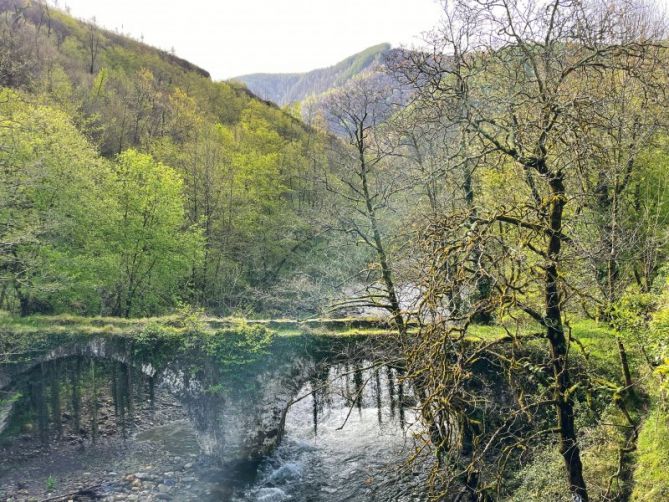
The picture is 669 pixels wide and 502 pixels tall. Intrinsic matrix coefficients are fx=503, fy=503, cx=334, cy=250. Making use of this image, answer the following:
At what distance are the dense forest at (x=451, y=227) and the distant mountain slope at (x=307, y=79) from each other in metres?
121

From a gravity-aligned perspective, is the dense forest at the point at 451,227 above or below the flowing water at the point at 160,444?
above

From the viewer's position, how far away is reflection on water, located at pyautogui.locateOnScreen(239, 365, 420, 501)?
12.3 m

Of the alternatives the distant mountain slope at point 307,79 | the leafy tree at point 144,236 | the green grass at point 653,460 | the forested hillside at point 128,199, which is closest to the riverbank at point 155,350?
the forested hillside at point 128,199

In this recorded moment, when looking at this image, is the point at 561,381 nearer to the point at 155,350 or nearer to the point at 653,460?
the point at 653,460

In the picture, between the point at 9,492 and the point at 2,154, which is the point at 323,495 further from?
the point at 2,154

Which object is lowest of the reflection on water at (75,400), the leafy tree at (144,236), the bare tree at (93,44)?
the reflection on water at (75,400)

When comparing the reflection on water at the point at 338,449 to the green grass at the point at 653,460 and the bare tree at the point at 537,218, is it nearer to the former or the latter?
the green grass at the point at 653,460

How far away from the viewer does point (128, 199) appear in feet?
68.7

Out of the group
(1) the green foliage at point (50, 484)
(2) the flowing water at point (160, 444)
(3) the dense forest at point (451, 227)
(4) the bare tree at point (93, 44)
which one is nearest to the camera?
(3) the dense forest at point (451, 227)

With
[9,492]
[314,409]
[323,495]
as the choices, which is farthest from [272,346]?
[9,492]

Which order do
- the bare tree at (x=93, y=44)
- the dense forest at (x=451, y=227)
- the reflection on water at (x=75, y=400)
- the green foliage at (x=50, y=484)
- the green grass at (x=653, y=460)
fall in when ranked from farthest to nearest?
1. the bare tree at (x=93, y=44)
2. the reflection on water at (x=75, y=400)
3. the green foliage at (x=50, y=484)
4. the green grass at (x=653, y=460)
5. the dense forest at (x=451, y=227)

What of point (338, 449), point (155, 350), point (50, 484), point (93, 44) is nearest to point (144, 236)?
point (155, 350)

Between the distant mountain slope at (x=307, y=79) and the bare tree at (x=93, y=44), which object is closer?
the bare tree at (x=93, y=44)

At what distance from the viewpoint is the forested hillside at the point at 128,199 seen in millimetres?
17875
